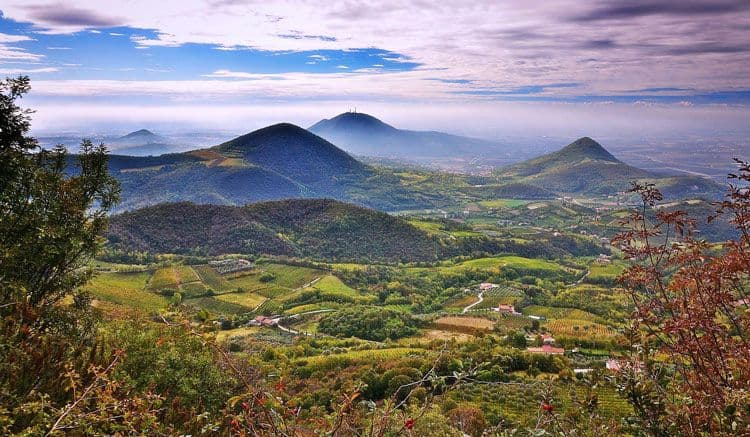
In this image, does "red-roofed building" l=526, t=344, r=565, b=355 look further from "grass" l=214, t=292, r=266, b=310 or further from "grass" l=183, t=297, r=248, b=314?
"grass" l=214, t=292, r=266, b=310

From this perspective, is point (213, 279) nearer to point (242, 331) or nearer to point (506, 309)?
point (242, 331)

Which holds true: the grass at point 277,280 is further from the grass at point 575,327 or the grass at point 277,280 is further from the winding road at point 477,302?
the grass at point 575,327

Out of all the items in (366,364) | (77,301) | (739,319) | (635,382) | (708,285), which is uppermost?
(708,285)

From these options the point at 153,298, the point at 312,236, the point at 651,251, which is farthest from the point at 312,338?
the point at 312,236

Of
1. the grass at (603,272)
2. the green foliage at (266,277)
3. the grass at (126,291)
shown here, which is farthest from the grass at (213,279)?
→ the grass at (603,272)

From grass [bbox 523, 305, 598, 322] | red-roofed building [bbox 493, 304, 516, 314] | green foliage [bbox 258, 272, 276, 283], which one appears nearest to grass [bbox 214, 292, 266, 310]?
green foliage [bbox 258, 272, 276, 283]

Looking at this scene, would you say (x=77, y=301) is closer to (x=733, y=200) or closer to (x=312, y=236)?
(x=733, y=200)
